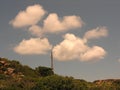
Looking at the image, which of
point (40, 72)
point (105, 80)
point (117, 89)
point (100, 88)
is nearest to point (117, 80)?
point (105, 80)

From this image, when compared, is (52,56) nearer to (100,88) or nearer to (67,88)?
(100,88)

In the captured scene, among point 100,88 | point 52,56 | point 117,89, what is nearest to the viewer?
point 100,88

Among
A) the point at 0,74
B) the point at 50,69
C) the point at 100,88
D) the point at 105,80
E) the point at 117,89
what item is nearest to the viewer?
the point at 100,88

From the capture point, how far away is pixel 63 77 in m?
39.7

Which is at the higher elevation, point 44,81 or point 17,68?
point 17,68

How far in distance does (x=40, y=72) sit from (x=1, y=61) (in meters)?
9.08

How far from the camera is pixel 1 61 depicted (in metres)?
60.4

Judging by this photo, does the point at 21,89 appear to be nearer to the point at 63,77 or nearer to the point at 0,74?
the point at 63,77

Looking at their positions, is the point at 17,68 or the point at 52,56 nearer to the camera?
the point at 17,68

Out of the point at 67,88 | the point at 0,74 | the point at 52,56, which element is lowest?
the point at 67,88

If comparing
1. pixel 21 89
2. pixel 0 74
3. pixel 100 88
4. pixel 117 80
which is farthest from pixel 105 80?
pixel 21 89

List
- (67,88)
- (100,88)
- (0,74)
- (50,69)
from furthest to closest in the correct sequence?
(50,69)
(0,74)
(100,88)
(67,88)

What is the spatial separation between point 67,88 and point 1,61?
24389 millimetres

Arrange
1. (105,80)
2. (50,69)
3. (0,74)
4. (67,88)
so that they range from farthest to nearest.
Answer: (50,69) → (105,80) → (0,74) → (67,88)
